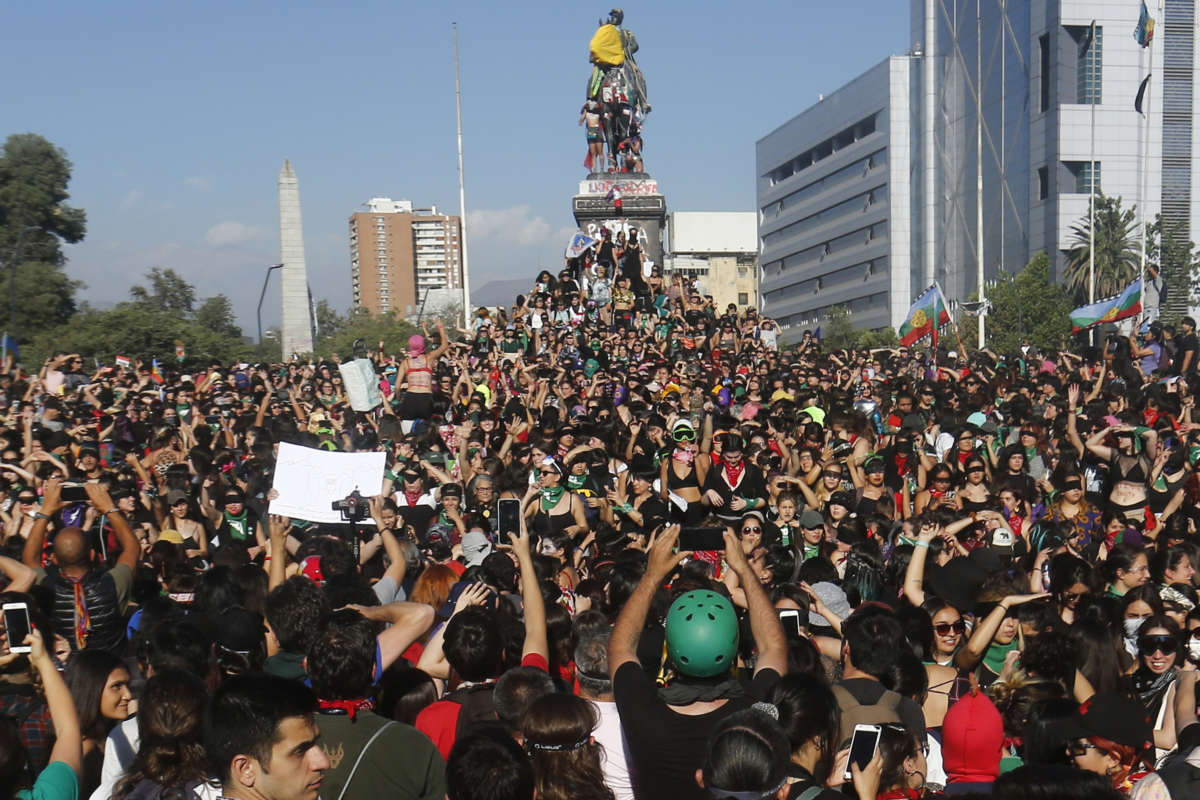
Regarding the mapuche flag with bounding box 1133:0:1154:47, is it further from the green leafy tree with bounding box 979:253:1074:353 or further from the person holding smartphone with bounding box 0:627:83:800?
the person holding smartphone with bounding box 0:627:83:800

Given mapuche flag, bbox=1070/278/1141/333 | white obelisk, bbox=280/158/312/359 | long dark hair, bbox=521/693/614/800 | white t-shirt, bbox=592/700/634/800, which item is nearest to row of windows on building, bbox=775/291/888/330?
white obelisk, bbox=280/158/312/359

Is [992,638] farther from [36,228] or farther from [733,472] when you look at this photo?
[36,228]

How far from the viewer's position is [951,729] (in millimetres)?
Answer: 4742

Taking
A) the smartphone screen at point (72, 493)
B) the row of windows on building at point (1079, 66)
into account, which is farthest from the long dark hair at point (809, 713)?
the row of windows on building at point (1079, 66)

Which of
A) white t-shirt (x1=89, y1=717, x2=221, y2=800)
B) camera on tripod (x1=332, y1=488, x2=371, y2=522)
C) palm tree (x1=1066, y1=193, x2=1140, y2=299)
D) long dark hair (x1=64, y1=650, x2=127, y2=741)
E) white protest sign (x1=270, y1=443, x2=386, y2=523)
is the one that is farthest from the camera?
palm tree (x1=1066, y1=193, x2=1140, y2=299)

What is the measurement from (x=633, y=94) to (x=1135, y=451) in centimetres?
3884

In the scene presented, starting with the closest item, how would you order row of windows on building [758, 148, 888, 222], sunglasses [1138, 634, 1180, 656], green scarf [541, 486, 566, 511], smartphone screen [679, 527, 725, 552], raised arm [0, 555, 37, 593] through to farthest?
sunglasses [1138, 634, 1180, 656] < smartphone screen [679, 527, 725, 552] < raised arm [0, 555, 37, 593] < green scarf [541, 486, 566, 511] < row of windows on building [758, 148, 888, 222]

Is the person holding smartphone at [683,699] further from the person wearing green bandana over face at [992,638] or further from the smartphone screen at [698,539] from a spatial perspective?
the person wearing green bandana over face at [992,638]

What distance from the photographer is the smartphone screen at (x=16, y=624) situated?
4.47m

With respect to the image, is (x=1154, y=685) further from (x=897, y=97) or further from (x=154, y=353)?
(x=897, y=97)

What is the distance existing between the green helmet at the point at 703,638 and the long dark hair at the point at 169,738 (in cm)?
152

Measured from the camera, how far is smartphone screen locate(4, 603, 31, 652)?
14.7 ft

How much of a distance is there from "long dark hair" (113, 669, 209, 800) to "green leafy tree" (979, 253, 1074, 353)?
55.4 metres

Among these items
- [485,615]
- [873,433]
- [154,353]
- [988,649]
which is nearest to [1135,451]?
[873,433]
